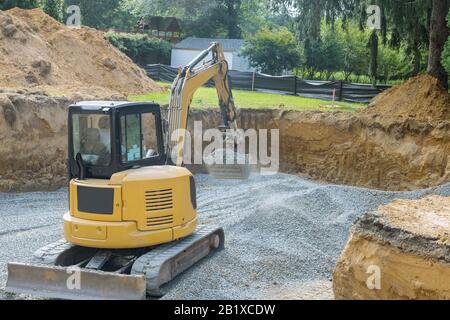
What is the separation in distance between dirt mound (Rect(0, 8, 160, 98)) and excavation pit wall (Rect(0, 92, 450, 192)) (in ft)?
6.61

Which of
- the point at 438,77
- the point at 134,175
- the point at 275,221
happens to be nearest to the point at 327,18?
Answer: the point at 438,77

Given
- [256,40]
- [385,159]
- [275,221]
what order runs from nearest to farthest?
[275,221] < [385,159] < [256,40]

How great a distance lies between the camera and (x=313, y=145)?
18.5 metres

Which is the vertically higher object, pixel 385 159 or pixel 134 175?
pixel 134 175

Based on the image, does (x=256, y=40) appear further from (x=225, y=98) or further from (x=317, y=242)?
(x=317, y=242)

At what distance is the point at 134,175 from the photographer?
7840 mm

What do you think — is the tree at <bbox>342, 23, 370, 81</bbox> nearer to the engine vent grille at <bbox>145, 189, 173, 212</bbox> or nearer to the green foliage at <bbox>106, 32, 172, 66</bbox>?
the green foliage at <bbox>106, 32, 172, 66</bbox>

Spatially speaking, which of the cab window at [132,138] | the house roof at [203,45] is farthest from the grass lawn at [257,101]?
the house roof at [203,45]

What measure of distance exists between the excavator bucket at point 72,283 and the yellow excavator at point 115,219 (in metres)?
0.01

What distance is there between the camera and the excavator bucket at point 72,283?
719 centimetres

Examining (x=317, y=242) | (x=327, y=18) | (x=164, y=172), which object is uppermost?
(x=327, y=18)

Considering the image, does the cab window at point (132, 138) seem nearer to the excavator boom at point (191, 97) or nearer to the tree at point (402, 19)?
the excavator boom at point (191, 97)
